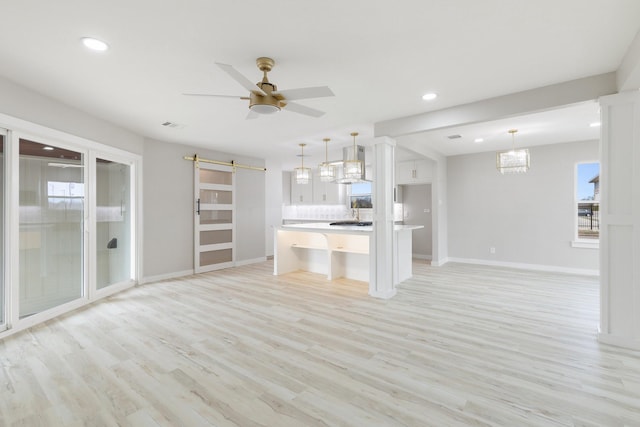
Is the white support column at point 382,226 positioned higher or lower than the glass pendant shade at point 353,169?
lower

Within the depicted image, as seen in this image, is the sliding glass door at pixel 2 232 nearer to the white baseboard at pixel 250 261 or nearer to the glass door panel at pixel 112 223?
the glass door panel at pixel 112 223

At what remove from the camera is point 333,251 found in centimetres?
527

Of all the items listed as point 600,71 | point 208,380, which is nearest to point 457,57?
point 600,71

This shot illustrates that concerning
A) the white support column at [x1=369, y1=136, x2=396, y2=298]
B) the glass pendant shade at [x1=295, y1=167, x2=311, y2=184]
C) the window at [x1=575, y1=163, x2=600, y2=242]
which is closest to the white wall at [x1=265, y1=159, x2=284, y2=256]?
the glass pendant shade at [x1=295, y1=167, x2=311, y2=184]

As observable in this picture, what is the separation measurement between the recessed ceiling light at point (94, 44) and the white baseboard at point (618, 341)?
497 centimetres

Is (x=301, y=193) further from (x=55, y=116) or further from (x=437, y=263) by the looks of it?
(x=55, y=116)

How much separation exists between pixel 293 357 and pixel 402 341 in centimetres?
105

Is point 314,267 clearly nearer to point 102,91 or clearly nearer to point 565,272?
point 102,91

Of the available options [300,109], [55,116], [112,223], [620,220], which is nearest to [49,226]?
[112,223]

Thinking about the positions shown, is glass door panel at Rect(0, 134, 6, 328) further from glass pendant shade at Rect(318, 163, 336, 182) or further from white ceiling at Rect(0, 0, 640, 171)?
glass pendant shade at Rect(318, 163, 336, 182)

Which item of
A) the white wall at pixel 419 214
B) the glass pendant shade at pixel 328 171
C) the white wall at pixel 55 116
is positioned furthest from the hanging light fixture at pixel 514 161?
the white wall at pixel 55 116

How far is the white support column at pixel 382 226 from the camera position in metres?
4.19

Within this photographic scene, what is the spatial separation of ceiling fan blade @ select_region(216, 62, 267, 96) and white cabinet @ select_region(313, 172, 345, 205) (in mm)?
5998

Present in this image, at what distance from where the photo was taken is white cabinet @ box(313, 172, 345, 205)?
8.50 meters
